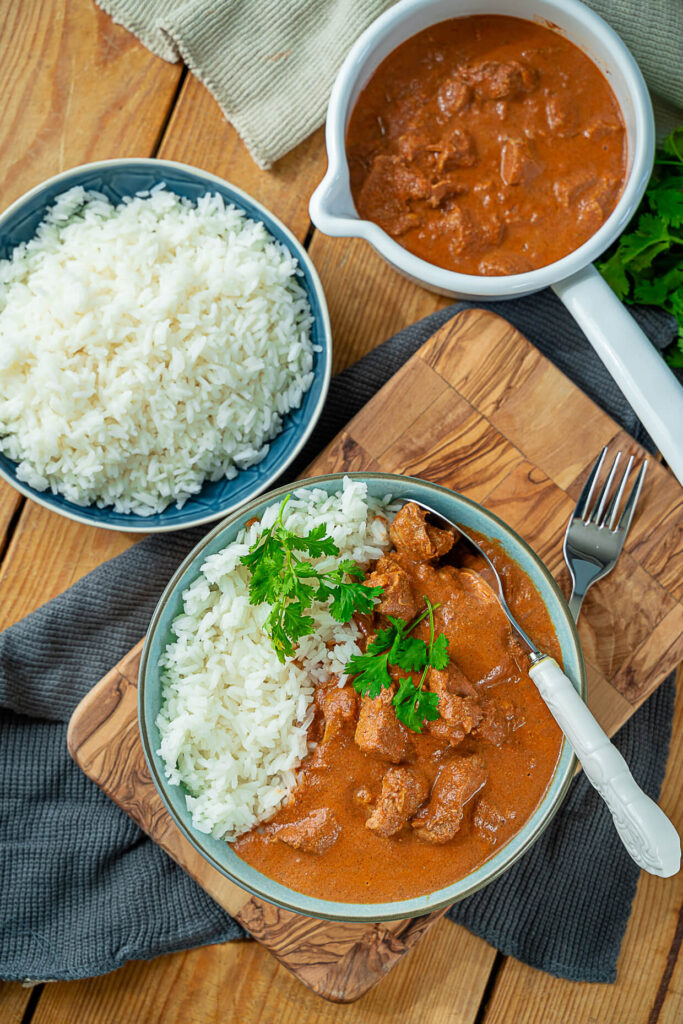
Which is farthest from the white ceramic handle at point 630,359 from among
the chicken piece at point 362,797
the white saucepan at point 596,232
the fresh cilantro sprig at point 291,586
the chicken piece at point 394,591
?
the chicken piece at point 362,797

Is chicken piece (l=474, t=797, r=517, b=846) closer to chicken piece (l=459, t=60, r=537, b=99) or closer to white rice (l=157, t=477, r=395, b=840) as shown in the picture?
white rice (l=157, t=477, r=395, b=840)

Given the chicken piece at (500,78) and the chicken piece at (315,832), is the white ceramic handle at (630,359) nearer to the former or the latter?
the chicken piece at (500,78)

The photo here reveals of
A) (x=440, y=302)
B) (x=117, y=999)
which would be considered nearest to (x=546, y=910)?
(x=117, y=999)

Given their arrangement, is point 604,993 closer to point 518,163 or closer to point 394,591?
point 394,591

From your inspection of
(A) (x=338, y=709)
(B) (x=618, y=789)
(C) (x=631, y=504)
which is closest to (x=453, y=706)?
(A) (x=338, y=709)

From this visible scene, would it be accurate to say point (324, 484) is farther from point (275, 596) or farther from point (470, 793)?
point (470, 793)
